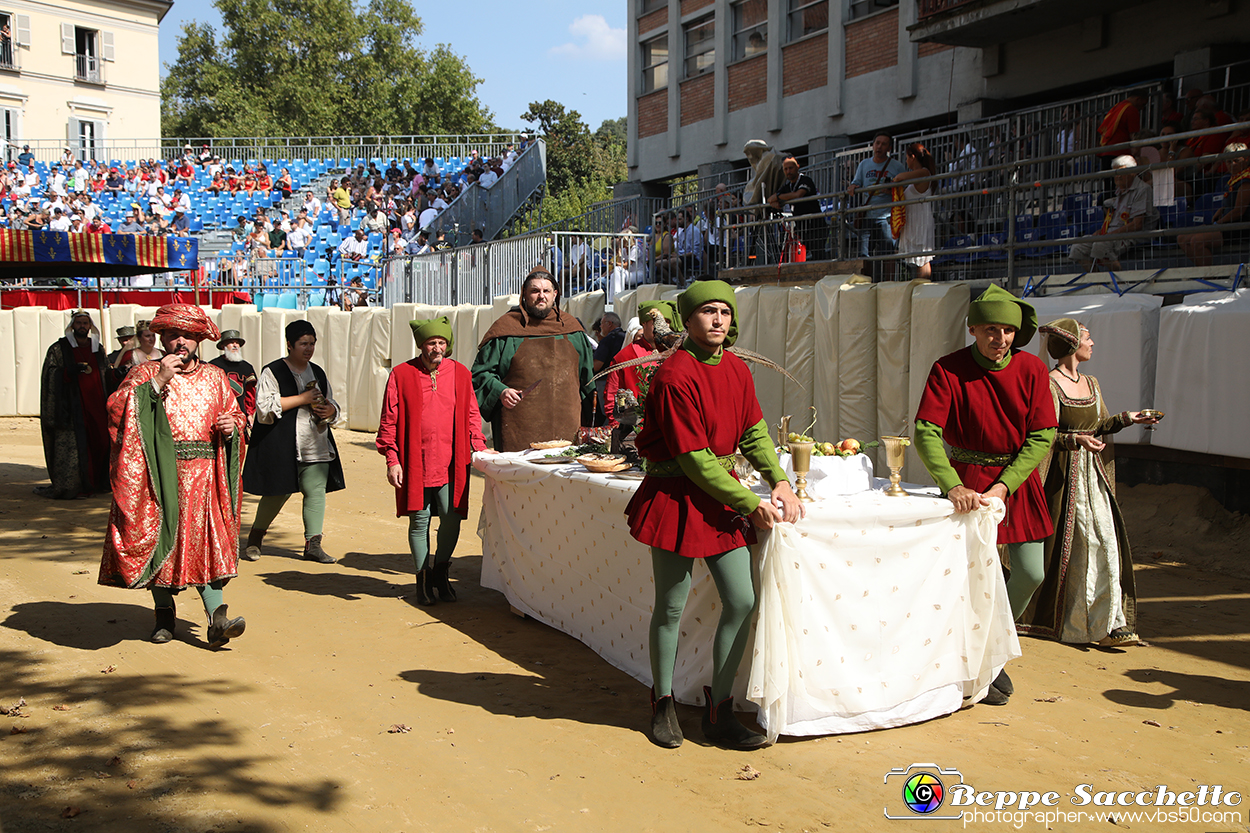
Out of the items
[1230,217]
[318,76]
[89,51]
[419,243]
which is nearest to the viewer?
[1230,217]

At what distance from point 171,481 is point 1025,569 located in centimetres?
471

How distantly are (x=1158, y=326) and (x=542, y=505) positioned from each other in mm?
5095

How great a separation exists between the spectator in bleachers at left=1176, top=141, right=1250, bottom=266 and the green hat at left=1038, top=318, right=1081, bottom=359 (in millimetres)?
2674

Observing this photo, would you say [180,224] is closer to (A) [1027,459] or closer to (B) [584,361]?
(B) [584,361]

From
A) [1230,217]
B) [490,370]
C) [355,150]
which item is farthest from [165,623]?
[355,150]

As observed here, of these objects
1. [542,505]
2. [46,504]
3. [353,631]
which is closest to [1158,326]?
[542,505]

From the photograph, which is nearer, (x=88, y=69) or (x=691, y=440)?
(x=691, y=440)

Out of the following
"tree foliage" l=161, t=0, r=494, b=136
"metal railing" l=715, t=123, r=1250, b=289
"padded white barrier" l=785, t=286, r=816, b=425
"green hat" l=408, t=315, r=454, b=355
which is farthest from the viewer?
"tree foliage" l=161, t=0, r=494, b=136

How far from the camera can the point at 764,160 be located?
1348 cm

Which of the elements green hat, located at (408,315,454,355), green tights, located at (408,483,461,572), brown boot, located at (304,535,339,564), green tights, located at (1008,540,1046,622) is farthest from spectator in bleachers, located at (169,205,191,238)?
green tights, located at (1008,540,1046,622)

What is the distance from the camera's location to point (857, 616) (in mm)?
4664

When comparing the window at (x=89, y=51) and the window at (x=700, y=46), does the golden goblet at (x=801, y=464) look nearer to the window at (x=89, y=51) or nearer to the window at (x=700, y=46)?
the window at (x=700, y=46)

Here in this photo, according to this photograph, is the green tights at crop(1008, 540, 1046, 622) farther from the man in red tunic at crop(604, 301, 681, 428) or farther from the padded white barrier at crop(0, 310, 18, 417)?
the padded white barrier at crop(0, 310, 18, 417)

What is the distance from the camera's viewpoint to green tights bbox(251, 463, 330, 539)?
8.64 meters
